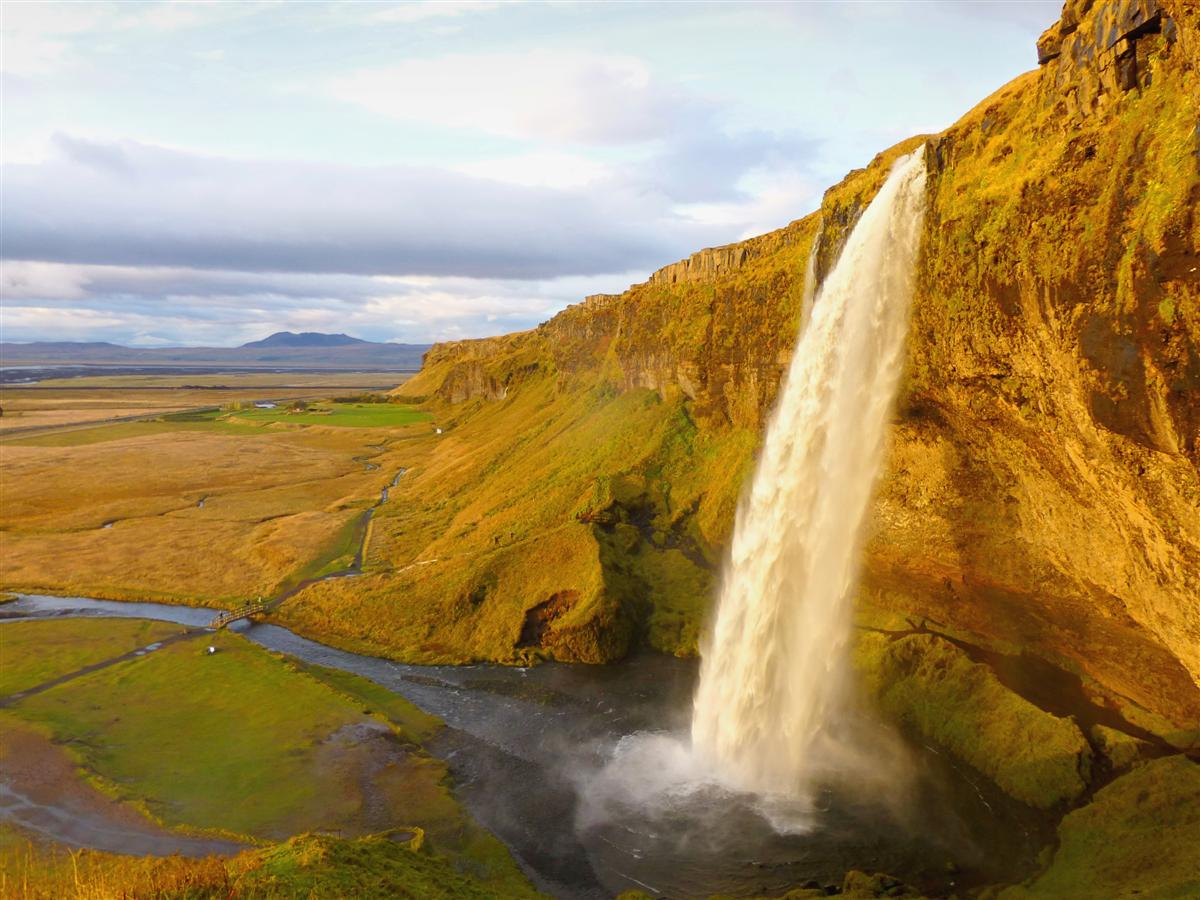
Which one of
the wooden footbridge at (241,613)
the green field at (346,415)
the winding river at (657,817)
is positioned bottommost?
the wooden footbridge at (241,613)

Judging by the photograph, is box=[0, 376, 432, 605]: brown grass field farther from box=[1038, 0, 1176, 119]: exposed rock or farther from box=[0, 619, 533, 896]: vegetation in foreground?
box=[1038, 0, 1176, 119]: exposed rock

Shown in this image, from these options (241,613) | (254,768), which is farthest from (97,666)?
(254,768)

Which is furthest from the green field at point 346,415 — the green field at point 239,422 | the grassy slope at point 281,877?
the grassy slope at point 281,877

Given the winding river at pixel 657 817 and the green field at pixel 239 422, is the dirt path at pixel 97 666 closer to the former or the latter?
the winding river at pixel 657 817

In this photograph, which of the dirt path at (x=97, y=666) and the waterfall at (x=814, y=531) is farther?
the dirt path at (x=97, y=666)

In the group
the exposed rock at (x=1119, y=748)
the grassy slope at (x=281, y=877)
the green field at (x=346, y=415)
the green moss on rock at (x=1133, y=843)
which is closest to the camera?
the grassy slope at (x=281, y=877)

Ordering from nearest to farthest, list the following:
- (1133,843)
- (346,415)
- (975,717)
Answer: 1. (1133,843)
2. (975,717)
3. (346,415)

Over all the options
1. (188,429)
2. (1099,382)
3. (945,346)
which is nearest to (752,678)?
(945,346)

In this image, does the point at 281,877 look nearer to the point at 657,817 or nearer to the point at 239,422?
the point at 657,817

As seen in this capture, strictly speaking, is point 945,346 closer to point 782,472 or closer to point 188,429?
point 782,472
